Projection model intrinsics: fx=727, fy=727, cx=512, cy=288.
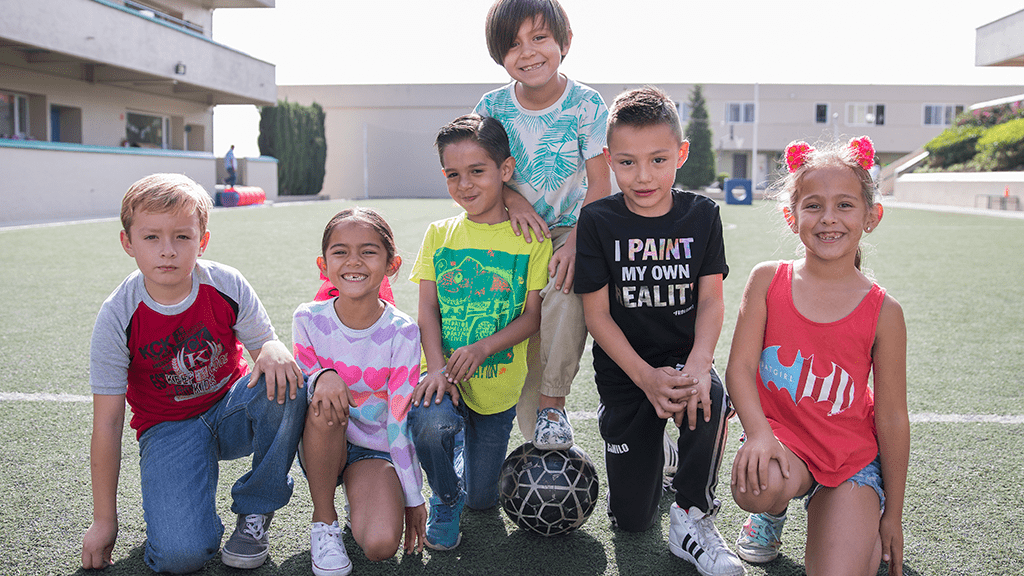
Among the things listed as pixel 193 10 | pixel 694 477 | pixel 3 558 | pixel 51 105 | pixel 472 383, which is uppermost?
pixel 193 10

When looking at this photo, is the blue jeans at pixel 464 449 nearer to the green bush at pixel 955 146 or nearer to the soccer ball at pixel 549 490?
the soccer ball at pixel 549 490

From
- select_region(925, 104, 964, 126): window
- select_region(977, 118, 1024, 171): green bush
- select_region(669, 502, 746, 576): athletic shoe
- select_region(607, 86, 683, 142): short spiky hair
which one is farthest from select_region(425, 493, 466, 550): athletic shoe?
select_region(925, 104, 964, 126): window

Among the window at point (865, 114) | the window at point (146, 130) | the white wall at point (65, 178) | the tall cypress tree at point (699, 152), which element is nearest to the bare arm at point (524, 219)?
the white wall at point (65, 178)

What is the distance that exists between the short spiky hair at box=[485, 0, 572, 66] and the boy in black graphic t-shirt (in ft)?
1.67

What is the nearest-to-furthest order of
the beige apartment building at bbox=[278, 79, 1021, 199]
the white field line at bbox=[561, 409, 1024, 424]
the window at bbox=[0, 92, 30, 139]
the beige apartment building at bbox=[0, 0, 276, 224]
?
the white field line at bbox=[561, 409, 1024, 424], the beige apartment building at bbox=[0, 0, 276, 224], the window at bbox=[0, 92, 30, 139], the beige apartment building at bbox=[278, 79, 1021, 199]

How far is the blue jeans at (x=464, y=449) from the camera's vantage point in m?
2.31

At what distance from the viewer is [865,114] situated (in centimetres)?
4503

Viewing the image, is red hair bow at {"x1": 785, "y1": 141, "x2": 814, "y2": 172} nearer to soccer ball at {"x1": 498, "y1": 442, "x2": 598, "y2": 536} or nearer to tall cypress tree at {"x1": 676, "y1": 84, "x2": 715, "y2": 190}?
soccer ball at {"x1": 498, "y1": 442, "x2": 598, "y2": 536}

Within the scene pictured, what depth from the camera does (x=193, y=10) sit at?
2464cm

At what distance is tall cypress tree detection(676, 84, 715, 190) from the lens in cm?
3956

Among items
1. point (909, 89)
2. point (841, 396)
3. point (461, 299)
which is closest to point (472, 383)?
point (461, 299)

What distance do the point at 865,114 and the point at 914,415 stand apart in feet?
156

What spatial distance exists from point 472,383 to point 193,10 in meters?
26.3

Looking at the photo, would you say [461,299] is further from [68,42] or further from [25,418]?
[68,42]
